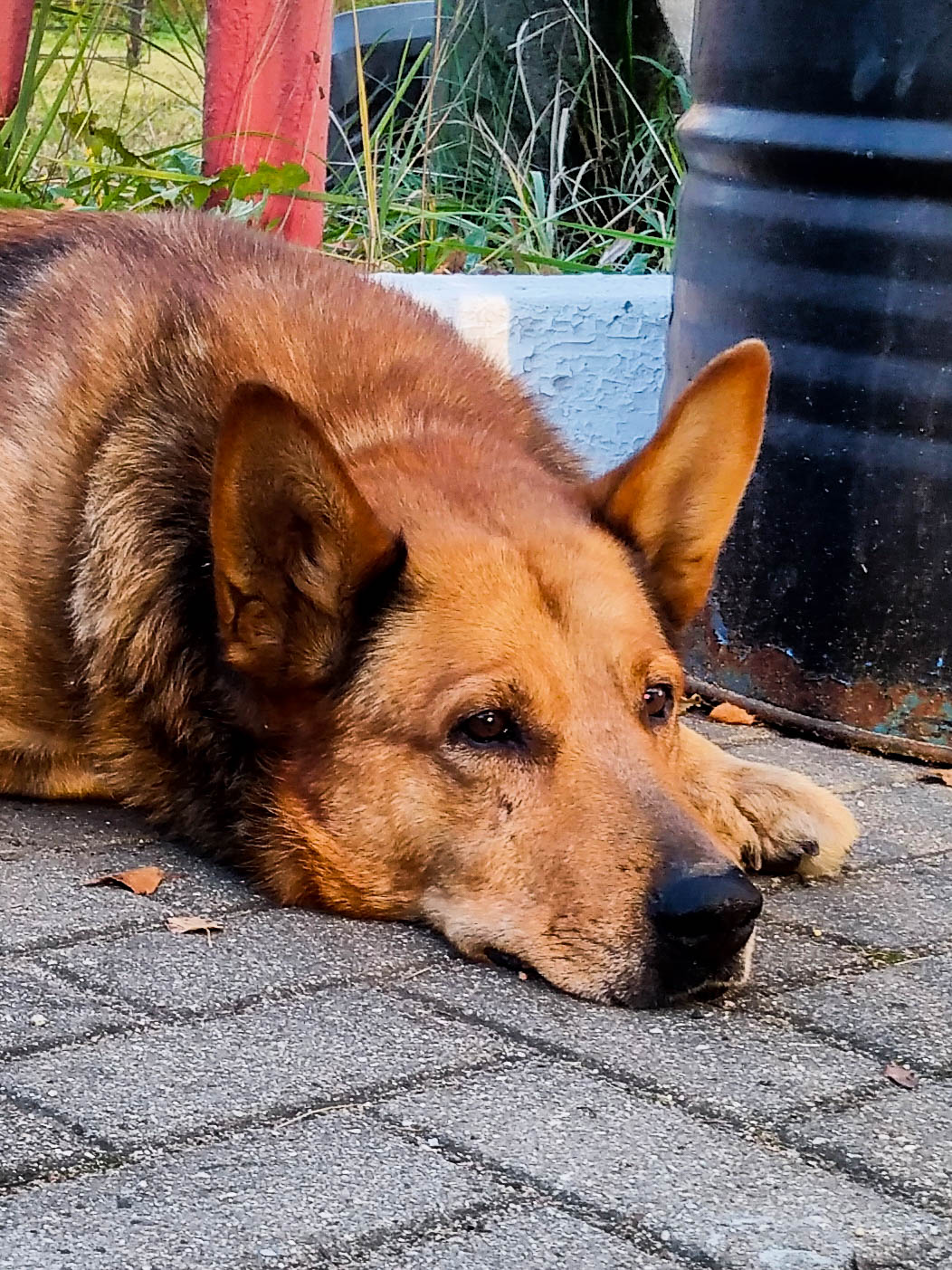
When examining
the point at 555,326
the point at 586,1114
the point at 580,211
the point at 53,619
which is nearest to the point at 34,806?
the point at 53,619

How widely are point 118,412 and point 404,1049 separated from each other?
4.63 ft

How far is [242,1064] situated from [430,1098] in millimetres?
257

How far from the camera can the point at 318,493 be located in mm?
2703

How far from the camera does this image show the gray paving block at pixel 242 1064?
213cm

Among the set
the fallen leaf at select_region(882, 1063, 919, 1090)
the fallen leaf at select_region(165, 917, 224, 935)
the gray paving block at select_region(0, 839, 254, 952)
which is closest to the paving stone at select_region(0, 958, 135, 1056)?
the gray paving block at select_region(0, 839, 254, 952)

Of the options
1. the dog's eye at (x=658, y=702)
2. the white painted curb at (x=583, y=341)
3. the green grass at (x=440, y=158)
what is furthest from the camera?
the green grass at (x=440, y=158)

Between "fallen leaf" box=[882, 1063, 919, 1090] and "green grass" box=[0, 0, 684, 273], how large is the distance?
3794mm

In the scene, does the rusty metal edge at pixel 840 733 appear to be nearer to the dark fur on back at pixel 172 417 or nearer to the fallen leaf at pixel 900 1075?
the dark fur on back at pixel 172 417

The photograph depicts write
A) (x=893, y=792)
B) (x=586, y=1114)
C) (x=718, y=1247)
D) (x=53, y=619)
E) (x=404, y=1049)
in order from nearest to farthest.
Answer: (x=718, y=1247) → (x=586, y=1114) → (x=404, y=1049) → (x=53, y=619) → (x=893, y=792)

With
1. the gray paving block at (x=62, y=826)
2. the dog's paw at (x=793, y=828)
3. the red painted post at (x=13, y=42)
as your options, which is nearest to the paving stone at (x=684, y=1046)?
the dog's paw at (x=793, y=828)

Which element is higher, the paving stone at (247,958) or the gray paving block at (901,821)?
the paving stone at (247,958)

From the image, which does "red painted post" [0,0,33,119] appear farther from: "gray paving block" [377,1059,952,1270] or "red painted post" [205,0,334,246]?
"gray paving block" [377,1059,952,1270]

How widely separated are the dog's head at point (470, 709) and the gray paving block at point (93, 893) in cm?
14

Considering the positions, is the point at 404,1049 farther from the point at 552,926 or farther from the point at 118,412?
the point at 118,412
